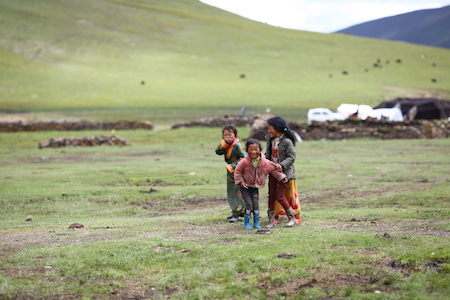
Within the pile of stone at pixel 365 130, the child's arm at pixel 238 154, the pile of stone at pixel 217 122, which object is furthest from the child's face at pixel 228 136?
the pile of stone at pixel 217 122

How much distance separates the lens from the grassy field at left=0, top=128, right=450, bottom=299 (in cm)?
686

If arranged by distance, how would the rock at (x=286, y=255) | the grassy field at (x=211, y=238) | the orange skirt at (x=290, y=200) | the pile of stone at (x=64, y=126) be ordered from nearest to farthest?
the grassy field at (x=211, y=238), the rock at (x=286, y=255), the orange skirt at (x=290, y=200), the pile of stone at (x=64, y=126)

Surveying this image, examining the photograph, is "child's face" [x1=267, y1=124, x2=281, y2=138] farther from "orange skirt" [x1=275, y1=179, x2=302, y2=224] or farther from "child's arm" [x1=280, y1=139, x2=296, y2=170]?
"orange skirt" [x1=275, y1=179, x2=302, y2=224]

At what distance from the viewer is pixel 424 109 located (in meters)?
49.1

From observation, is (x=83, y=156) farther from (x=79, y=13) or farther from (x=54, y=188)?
(x=79, y=13)

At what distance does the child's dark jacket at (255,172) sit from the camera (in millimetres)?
10156

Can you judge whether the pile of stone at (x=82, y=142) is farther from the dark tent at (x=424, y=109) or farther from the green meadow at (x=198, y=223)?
the dark tent at (x=424, y=109)

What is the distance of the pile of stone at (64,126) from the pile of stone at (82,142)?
29.9 feet

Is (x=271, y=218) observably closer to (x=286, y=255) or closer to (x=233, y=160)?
(x=233, y=160)

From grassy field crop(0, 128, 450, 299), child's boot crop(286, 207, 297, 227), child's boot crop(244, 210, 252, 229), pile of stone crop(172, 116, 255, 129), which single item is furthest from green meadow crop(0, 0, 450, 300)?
pile of stone crop(172, 116, 255, 129)

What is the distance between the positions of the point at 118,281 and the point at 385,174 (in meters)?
13.7

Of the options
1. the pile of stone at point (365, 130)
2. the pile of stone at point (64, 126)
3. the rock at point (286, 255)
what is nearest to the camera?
the rock at point (286, 255)

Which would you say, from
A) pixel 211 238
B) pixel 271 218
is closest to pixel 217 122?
pixel 271 218

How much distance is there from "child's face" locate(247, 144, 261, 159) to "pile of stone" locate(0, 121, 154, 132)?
35610mm
